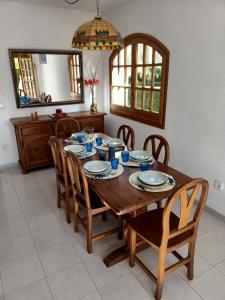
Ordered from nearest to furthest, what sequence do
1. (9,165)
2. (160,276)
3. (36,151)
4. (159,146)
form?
1. (160,276)
2. (159,146)
3. (36,151)
4. (9,165)

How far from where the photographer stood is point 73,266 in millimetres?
1934

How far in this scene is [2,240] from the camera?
7.35 feet

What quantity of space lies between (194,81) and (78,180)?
168 cm

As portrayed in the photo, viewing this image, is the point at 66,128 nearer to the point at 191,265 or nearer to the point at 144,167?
the point at 144,167

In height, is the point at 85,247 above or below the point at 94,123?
below

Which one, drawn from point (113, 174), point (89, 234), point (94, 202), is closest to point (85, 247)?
point (89, 234)

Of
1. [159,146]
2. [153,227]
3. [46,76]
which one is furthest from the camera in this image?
[46,76]

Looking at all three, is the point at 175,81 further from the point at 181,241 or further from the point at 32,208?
the point at 32,208

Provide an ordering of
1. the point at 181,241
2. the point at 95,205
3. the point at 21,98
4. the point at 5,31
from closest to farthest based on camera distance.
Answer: the point at 181,241 → the point at 95,205 → the point at 5,31 → the point at 21,98

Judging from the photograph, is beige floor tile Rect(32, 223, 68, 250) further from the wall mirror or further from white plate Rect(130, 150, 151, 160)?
the wall mirror

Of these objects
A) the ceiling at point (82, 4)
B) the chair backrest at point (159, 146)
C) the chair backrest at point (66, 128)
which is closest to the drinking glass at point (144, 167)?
the chair backrest at point (159, 146)

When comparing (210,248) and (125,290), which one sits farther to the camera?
(210,248)

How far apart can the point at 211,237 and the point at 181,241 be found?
0.84 metres

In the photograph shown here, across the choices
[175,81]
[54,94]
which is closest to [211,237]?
[175,81]
